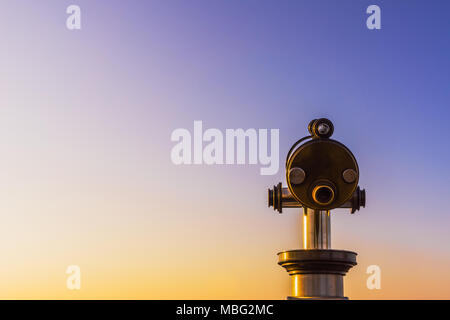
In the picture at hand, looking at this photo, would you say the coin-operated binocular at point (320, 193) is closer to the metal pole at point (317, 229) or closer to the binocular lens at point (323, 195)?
the binocular lens at point (323, 195)

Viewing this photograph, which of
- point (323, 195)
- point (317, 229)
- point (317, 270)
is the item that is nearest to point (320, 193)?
point (323, 195)

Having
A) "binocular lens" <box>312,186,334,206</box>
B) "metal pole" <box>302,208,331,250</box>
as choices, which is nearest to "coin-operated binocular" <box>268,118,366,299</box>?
"binocular lens" <box>312,186,334,206</box>

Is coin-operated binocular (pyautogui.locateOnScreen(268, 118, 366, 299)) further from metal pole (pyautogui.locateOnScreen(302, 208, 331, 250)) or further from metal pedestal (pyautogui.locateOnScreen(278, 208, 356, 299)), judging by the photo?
metal pole (pyautogui.locateOnScreen(302, 208, 331, 250))

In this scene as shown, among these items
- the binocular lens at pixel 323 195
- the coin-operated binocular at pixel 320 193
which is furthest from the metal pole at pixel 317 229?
the binocular lens at pixel 323 195

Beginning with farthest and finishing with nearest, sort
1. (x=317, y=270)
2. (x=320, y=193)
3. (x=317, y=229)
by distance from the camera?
(x=317, y=229)
(x=320, y=193)
(x=317, y=270)

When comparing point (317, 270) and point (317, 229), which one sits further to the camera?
point (317, 229)

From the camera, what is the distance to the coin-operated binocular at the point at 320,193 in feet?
20.6

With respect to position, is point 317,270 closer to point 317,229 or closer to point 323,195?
point 317,229

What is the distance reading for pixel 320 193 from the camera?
6402 millimetres

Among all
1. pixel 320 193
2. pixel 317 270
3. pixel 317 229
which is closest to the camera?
pixel 317 270
